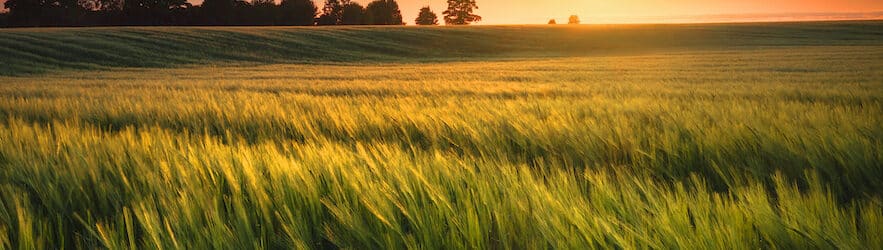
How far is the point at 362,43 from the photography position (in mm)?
40125

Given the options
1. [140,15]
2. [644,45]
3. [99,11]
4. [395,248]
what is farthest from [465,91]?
[99,11]

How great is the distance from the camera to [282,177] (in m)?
1.25

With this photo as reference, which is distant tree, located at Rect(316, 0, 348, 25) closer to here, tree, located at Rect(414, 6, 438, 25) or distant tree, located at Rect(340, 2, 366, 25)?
distant tree, located at Rect(340, 2, 366, 25)

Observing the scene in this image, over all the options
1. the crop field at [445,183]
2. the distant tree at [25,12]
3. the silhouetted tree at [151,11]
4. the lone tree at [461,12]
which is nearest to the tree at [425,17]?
the lone tree at [461,12]

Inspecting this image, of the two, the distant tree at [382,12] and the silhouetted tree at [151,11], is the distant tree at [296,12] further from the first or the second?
the silhouetted tree at [151,11]

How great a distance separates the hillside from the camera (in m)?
27.8

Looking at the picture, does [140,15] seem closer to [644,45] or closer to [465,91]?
[644,45]

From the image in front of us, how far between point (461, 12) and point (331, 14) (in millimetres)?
21727

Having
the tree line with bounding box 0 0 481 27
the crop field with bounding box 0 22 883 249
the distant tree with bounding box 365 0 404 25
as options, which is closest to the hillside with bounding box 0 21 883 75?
the crop field with bounding box 0 22 883 249

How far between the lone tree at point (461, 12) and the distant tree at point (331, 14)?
18.0 metres

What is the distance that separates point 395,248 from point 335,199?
24 centimetres

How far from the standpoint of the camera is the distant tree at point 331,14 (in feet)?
269

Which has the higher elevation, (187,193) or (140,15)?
(140,15)

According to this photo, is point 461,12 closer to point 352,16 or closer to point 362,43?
point 352,16
